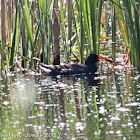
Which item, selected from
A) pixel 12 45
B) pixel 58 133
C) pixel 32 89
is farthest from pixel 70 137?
pixel 12 45

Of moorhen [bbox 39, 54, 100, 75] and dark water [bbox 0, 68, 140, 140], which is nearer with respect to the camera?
dark water [bbox 0, 68, 140, 140]

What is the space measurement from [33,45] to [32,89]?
136 cm

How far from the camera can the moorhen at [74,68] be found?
931cm

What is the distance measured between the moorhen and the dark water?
0.81 feet

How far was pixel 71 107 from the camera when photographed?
6.31 meters

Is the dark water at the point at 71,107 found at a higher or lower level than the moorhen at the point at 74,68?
lower

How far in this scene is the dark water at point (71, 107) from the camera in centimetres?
509

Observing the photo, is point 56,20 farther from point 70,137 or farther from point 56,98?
point 70,137

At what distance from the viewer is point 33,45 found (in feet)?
29.7

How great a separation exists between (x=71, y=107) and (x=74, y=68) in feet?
10.9

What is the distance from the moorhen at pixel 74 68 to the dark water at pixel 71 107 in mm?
248

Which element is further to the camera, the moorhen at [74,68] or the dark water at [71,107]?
the moorhen at [74,68]

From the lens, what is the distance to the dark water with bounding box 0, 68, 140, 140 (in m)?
5.09

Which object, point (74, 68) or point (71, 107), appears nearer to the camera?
point (71, 107)
